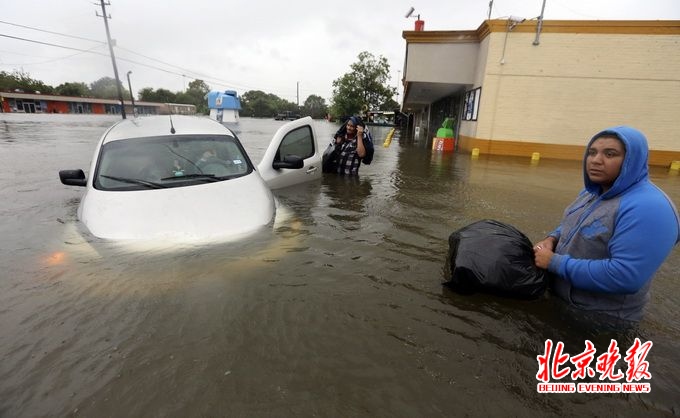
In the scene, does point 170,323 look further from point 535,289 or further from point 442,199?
point 442,199

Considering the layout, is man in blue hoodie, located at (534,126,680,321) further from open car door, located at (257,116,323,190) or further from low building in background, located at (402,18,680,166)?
low building in background, located at (402,18,680,166)

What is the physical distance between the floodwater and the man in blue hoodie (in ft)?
1.13

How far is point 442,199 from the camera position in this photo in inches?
255

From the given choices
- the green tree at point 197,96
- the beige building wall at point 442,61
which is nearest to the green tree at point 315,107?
the green tree at point 197,96

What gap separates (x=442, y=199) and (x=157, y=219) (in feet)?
15.6

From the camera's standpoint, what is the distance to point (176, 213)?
3322 millimetres

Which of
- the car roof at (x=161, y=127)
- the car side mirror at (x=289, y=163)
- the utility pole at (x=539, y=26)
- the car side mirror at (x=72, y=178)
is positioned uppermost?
the utility pole at (x=539, y=26)

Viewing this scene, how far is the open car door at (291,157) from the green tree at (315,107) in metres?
106

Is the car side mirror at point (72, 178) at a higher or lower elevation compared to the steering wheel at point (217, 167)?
lower

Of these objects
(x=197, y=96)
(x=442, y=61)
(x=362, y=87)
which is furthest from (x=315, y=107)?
(x=442, y=61)

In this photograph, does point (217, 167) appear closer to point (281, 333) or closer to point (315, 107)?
point (281, 333)

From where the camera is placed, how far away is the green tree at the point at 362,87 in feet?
192

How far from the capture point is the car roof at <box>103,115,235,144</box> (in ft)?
14.4

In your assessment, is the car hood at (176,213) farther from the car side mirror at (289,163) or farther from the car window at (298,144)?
the car window at (298,144)
